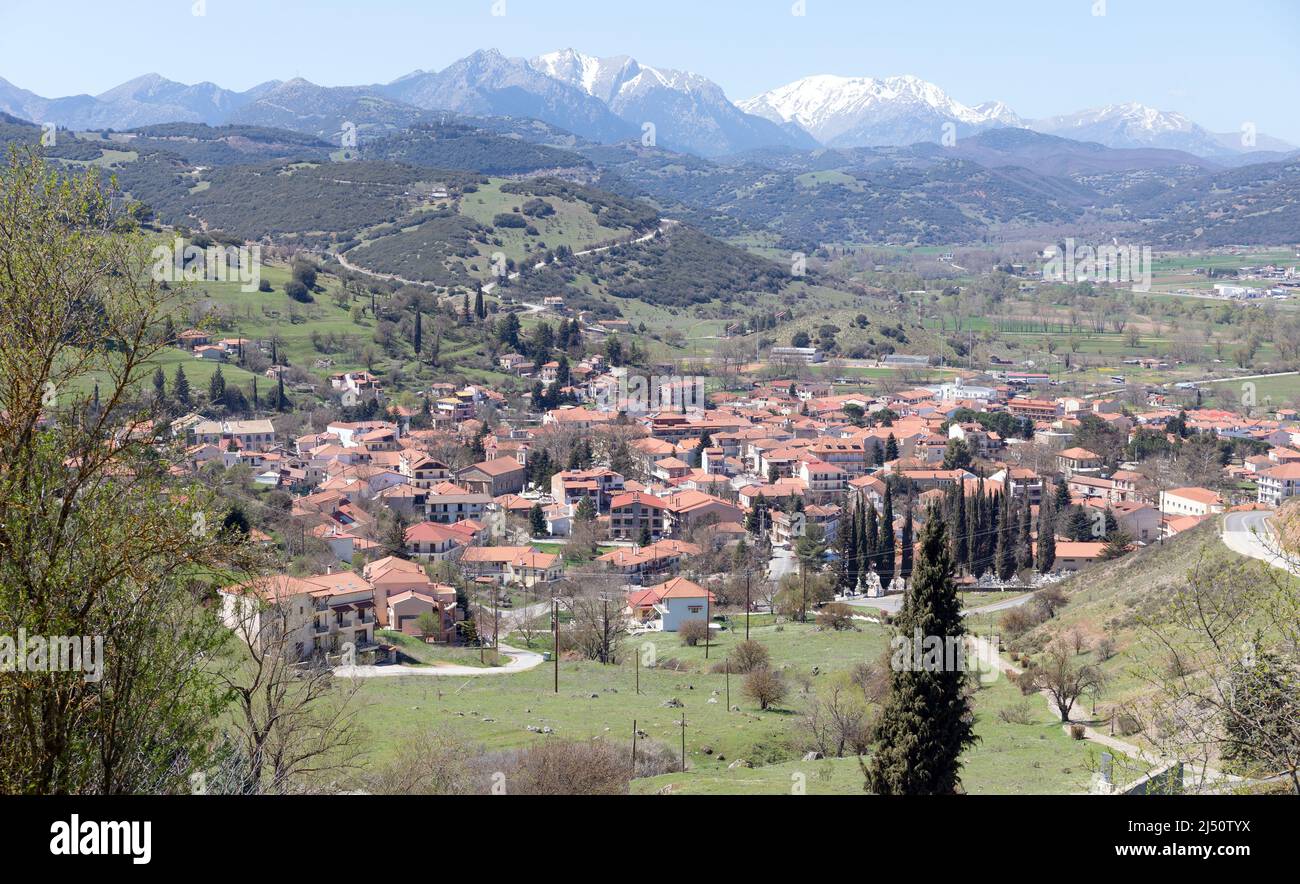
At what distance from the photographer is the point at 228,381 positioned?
52375mm

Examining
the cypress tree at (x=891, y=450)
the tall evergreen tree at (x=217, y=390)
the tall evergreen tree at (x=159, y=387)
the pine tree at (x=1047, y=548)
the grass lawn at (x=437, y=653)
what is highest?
the tall evergreen tree at (x=159, y=387)

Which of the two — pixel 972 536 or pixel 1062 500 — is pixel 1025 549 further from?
pixel 1062 500

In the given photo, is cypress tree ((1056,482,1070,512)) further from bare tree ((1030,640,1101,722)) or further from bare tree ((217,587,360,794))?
bare tree ((217,587,360,794))

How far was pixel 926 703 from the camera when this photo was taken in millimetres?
13102

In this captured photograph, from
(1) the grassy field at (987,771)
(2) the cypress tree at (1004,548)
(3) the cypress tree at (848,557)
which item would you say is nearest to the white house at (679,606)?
(3) the cypress tree at (848,557)

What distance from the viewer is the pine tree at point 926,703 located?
43.1 feet

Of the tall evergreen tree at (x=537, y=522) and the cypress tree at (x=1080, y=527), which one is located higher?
the cypress tree at (x=1080, y=527)

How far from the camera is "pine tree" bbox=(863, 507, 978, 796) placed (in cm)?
1312

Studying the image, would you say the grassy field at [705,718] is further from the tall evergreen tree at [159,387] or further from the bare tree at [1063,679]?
the tall evergreen tree at [159,387]

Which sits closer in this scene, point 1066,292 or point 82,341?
point 82,341

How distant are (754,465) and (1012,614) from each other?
24.5m
